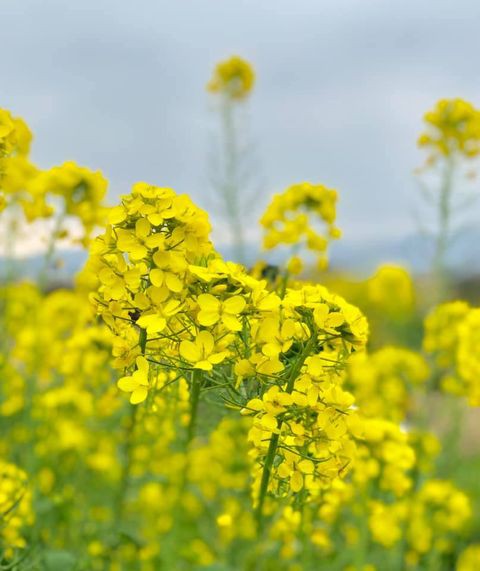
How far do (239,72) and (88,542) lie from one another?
14.7ft

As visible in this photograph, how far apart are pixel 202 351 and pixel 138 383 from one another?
0.13 m

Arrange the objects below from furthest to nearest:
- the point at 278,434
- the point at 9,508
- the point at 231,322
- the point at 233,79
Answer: the point at 233,79, the point at 9,508, the point at 278,434, the point at 231,322

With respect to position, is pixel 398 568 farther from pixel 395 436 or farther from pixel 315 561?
pixel 395 436

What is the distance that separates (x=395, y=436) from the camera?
2.38 meters

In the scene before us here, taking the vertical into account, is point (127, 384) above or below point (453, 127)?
below

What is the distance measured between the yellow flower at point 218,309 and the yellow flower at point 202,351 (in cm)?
4

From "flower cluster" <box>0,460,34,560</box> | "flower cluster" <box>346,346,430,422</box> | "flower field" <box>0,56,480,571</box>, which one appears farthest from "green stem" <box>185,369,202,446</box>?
"flower cluster" <box>346,346,430,422</box>

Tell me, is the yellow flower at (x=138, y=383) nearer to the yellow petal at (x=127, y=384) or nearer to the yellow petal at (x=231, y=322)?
the yellow petal at (x=127, y=384)

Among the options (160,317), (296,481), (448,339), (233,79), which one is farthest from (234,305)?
(233,79)

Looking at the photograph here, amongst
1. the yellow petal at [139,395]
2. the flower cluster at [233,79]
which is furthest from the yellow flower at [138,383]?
the flower cluster at [233,79]

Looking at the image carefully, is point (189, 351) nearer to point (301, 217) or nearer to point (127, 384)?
point (127, 384)

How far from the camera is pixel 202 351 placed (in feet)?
4.00

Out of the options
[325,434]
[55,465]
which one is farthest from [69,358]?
[325,434]

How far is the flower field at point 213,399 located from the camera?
1244 mm
